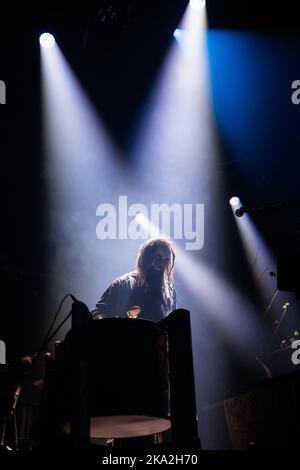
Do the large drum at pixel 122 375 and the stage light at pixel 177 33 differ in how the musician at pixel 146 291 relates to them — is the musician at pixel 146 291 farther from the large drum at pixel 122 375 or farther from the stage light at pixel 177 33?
the stage light at pixel 177 33

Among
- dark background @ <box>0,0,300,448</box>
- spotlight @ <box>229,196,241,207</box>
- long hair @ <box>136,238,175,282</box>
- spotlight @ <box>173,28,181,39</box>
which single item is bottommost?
long hair @ <box>136,238,175,282</box>

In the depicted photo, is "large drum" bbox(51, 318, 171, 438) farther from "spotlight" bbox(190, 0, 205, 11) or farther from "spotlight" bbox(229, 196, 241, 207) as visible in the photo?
"spotlight" bbox(229, 196, 241, 207)

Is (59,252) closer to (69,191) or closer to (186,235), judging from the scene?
(69,191)

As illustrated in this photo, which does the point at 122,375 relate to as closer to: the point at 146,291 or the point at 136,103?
the point at 146,291

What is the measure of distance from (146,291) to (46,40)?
435 cm

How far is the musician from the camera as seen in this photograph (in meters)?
5.75

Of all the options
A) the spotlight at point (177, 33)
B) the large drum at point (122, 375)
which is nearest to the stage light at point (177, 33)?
the spotlight at point (177, 33)

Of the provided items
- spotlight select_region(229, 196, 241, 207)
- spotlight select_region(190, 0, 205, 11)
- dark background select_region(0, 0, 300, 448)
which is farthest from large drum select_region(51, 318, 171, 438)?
spotlight select_region(229, 196, 241, 207)

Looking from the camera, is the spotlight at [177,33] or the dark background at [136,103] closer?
the dark background at [136,103]

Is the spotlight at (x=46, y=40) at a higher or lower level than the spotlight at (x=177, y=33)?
lower

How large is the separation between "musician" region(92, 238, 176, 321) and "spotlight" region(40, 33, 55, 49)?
148 inches

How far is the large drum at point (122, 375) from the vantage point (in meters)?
3.60

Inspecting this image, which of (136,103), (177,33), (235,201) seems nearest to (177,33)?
(177,33)

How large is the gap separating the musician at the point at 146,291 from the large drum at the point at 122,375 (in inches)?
65.3
